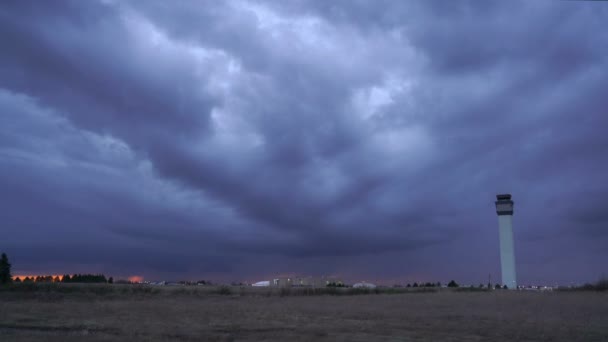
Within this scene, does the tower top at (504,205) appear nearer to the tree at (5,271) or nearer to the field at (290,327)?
the field at (290,327)

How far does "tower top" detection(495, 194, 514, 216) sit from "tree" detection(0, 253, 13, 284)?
117749mm

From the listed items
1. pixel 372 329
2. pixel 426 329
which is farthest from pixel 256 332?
pixel 426 329

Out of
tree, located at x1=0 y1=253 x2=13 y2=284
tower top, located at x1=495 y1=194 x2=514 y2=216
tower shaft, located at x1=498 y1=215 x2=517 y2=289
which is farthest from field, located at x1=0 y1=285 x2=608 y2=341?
tower top, located at x1=495 y1=194 x2=514 y2=216

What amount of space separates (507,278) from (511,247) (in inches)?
327

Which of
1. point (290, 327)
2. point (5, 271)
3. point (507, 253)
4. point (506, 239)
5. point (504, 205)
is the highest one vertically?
point (504, 205)

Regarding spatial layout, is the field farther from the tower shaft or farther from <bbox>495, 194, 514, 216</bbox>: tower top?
<bbox>495, 194, 514, 216</bbox>: tower top

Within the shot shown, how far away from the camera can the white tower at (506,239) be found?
134 metres

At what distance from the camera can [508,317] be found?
143ft

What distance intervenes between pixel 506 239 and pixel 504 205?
947cm

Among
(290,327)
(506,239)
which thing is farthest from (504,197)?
(290,327)

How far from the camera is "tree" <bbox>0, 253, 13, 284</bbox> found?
88631 millimetres

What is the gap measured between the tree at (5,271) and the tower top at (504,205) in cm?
11775

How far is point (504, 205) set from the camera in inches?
5468

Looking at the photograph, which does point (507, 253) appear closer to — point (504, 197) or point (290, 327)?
point (504, 197)
